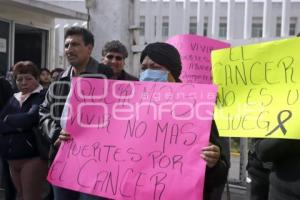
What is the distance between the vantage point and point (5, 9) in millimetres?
7477

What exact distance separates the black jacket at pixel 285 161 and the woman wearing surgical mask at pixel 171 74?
189 mm

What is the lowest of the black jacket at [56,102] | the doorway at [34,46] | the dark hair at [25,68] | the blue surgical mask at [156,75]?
the black jacket at [56,102]

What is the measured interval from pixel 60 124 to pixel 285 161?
124cm

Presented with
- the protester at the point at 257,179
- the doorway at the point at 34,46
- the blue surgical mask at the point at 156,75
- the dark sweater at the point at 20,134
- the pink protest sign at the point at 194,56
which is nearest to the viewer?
the blue surgical mask at the point at 156,75

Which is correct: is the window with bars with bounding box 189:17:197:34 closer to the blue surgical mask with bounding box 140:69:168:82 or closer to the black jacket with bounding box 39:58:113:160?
the black jacket with bounding box 39:58:113:160

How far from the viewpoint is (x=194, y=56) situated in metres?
4.51

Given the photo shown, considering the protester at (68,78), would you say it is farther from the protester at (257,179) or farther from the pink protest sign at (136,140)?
the protester at (257,179)

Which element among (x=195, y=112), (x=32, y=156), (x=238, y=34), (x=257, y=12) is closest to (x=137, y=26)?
(x=238, y=34)

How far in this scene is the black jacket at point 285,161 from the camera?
1.96m

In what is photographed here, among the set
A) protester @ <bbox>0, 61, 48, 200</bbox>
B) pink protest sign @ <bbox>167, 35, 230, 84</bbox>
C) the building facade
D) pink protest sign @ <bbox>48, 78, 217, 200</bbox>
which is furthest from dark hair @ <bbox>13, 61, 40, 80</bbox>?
the building facade

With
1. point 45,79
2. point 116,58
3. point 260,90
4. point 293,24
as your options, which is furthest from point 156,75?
point 293,24

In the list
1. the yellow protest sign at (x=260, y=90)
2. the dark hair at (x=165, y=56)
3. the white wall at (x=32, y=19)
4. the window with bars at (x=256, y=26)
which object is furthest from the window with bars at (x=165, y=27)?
the yellow protest sign at (x=260, y=90)

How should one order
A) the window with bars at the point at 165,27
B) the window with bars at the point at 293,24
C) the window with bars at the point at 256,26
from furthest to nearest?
the window with bars at the point at 293,24, the window with bars at the point at 256,26, the window with bars at the point at 165,27

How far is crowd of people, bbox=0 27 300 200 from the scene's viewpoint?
2065 mm
